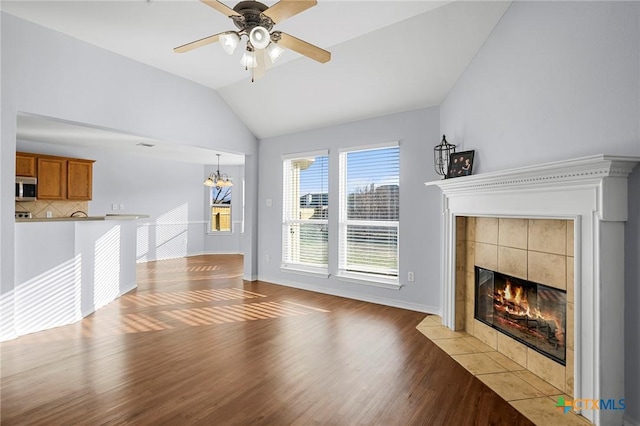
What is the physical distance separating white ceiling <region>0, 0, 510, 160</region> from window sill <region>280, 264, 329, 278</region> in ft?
7.88

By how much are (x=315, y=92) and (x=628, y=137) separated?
3.48 metres

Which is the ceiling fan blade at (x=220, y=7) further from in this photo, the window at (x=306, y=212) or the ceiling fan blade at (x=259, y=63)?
the window at (x=306, y=212)

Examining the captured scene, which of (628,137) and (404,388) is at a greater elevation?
(628,137)

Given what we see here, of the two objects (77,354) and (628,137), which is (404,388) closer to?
(628,137)

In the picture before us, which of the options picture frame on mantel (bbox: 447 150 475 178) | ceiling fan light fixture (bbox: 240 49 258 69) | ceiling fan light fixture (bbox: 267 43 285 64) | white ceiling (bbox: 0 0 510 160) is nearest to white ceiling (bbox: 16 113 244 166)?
white ceiling (bbox: 0 0 510 160)

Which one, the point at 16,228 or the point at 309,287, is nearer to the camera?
the point at 16,228

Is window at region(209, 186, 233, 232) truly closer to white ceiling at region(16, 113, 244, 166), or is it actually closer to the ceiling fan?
white ceiling at region(16, 113, 244, 166)

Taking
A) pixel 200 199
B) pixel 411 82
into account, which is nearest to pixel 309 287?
pixel 411 82

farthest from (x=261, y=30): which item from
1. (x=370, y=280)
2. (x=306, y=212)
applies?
(x=306, y=212)

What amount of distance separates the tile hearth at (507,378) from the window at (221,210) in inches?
290

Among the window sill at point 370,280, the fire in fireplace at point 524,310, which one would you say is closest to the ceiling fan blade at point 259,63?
the fire in fireplace at point 524,310

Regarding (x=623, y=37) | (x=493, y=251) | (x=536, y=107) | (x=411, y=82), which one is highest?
(x=411, y=82)

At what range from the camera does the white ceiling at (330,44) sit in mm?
3086

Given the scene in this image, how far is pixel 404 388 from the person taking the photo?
7.96ft
